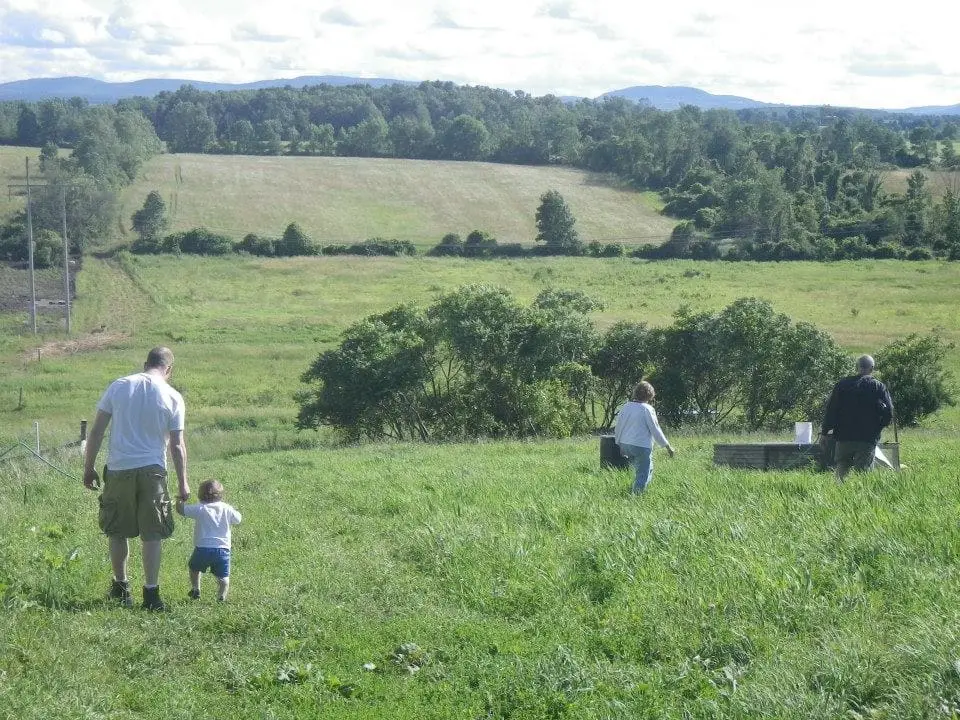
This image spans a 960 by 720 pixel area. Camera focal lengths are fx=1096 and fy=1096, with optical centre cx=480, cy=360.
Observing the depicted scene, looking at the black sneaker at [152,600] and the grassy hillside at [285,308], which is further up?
the black sneaker at [152,600]

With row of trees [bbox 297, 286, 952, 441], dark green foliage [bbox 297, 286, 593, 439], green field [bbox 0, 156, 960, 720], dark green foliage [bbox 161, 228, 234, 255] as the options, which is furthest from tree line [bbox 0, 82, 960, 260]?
green field [bbox 0, 156, 960, 720]

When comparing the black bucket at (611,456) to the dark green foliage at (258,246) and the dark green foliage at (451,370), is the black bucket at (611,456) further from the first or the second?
the dark green foliage at (258,246)

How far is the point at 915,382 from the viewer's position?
3681 centimetres

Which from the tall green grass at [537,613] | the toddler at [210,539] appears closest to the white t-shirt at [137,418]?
the toddler at [210,539]

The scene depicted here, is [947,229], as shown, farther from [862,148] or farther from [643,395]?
[643,395]

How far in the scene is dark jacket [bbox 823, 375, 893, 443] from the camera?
12.3 m

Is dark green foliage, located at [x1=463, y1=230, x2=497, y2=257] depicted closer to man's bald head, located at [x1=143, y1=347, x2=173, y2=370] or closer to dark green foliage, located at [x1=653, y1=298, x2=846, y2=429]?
dark green foliage, located at [x1=653, y1=298, x2=846, y2=429]

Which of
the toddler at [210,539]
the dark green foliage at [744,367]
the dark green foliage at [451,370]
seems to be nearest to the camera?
the toddler at [210,539]

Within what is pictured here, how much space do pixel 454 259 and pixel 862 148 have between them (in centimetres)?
7938

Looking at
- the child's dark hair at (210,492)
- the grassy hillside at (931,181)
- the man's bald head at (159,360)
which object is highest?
the grassy hillside at (931,181)

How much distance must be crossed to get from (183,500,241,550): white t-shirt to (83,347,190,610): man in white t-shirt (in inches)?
20.9

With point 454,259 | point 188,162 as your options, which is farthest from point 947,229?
point 188,162

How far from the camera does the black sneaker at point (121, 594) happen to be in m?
8.82

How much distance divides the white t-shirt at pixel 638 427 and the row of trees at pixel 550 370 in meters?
22.5
